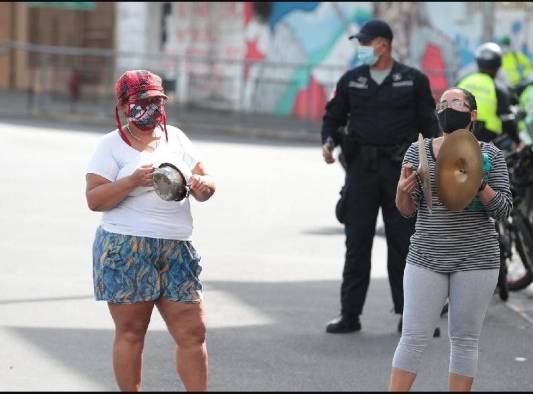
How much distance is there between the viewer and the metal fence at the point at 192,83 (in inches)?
1127

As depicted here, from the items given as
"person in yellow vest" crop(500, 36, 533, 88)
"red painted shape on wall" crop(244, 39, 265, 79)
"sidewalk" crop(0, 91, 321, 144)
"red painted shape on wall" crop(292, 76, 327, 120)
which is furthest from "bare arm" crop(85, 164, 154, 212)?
"red painted shape on wall" crop(244, 39, 265, 79)

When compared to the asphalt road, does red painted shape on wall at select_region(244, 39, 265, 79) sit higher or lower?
lower

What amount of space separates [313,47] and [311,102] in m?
3.36

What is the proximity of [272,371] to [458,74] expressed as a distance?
21.1 metres

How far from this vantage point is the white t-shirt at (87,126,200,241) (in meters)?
5.92

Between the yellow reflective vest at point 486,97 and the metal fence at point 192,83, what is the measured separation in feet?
57.1

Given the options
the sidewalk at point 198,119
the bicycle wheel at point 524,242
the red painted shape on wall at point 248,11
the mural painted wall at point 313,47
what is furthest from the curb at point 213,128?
the bicycle wheel at point 524,242

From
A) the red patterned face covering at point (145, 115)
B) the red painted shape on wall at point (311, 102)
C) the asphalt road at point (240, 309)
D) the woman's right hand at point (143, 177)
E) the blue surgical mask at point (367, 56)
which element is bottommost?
the red painted shape on wall at point (311, 102)

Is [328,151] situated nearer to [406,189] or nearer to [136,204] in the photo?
[406,189]

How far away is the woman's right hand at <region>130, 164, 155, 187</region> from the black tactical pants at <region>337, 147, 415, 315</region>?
306 cm

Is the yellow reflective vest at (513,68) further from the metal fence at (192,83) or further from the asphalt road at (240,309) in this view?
the metal fence at (192,83)

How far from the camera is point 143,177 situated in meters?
5.78

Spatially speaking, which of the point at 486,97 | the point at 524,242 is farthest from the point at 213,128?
the point at 524,242

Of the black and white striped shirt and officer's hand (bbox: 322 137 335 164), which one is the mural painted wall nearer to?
officer's hand (bbox: 322 137 335 164)
